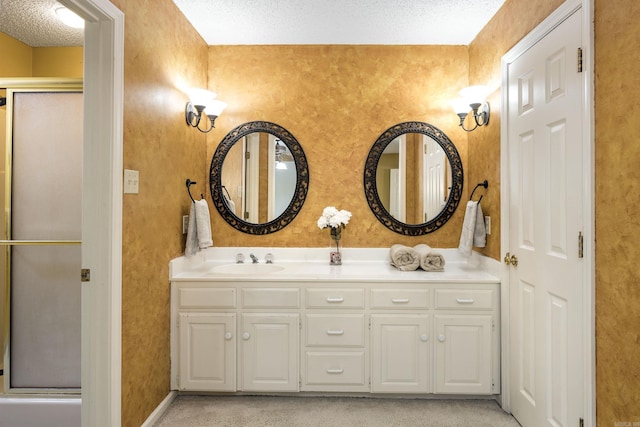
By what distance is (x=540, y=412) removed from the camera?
1.94 m

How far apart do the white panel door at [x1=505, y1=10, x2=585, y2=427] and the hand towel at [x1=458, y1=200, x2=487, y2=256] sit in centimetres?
31

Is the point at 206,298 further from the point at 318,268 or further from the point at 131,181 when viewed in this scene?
the point at 131,181

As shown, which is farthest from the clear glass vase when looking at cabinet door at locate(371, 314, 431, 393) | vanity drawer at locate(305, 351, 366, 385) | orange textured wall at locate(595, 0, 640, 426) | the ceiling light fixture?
the ceiling light fixture

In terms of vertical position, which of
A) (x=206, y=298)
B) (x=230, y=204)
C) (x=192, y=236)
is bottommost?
(x=206, y=298)

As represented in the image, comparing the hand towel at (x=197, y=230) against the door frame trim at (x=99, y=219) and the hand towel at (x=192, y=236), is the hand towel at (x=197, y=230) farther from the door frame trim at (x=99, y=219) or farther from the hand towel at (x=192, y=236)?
the door frame trim at (x=99, y=219)

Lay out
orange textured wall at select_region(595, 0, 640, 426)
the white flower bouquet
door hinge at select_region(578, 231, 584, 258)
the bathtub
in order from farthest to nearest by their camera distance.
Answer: the white flower bouquet < the bathtub < door hinge at select_region(578, 231, 584, 258) < orange textured wall at select_region(595, 0, 640, 426)

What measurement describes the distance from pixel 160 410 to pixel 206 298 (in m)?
0.69

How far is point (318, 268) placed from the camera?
2.70 m

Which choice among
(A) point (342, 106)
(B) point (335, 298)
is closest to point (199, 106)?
(A) point (342, 106)

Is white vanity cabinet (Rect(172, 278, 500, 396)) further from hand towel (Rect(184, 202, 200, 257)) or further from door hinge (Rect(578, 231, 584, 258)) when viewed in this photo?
door hinge (Rect(578, 231, 584, 258))

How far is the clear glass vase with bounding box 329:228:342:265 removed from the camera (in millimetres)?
2814

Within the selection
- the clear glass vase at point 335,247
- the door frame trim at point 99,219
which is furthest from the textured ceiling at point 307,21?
the clear glass vase at point 335,247

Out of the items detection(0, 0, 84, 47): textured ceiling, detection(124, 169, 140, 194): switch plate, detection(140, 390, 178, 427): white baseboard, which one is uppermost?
detection(0, 0, 84, 47): textured ceiling

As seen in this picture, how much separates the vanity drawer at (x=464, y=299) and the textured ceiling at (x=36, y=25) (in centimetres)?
293
